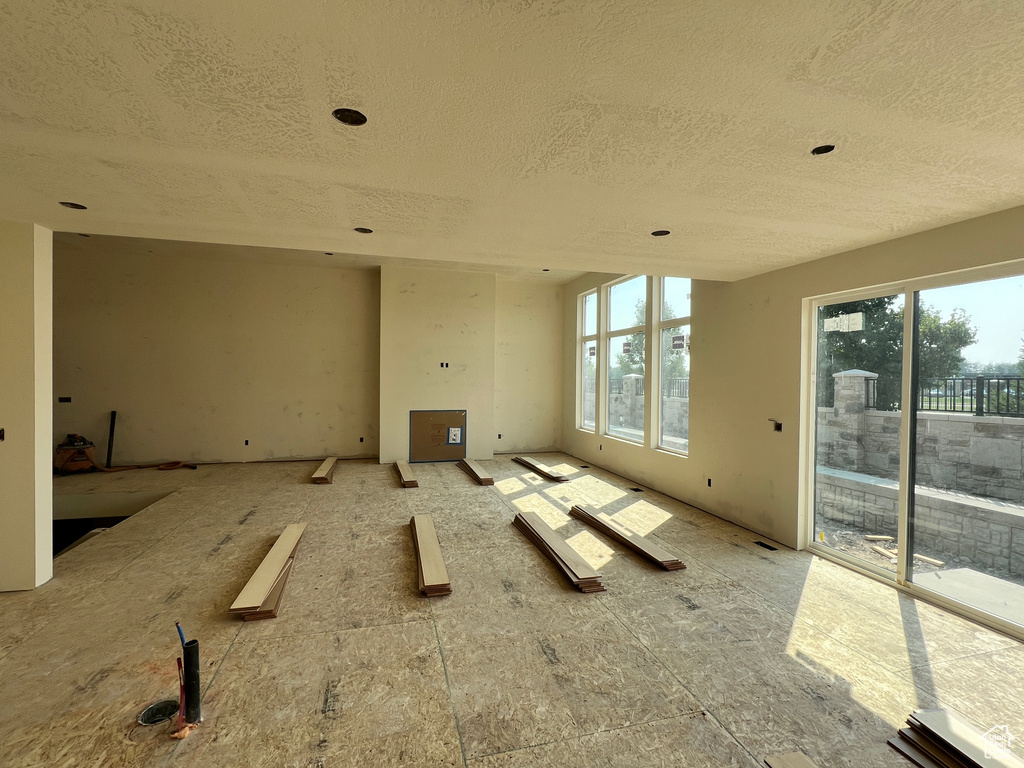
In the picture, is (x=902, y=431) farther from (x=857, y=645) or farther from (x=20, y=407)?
(x=20, y=407)

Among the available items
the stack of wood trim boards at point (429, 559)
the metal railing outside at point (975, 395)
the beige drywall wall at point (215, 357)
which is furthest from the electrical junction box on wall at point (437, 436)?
the metal railing outside at point (975, 395)

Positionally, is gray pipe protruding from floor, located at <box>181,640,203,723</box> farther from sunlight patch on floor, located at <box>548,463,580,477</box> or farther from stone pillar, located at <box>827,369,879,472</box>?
sunlight patch on floor, located at <box>548,463,580,477</box>

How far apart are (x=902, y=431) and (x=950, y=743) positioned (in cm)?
224

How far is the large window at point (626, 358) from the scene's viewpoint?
22.6 feet

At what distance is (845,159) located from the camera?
216 cm

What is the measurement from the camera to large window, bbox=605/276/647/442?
689 cm

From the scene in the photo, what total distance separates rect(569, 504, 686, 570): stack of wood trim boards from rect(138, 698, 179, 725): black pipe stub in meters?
3.26

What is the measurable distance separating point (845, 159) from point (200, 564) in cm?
518

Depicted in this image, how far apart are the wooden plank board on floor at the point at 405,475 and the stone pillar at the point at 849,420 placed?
4918 millimetres

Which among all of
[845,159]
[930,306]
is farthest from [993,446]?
[845,159]

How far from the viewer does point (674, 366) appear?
20.2 feet

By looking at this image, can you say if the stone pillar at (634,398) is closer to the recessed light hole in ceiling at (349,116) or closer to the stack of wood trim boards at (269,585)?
the stack of wood trim boards at (269,585)

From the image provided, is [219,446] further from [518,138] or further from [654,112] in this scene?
[654,112]

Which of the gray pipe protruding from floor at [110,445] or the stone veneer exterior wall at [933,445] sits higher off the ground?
the stone veneer exterior wall at [933,445]
